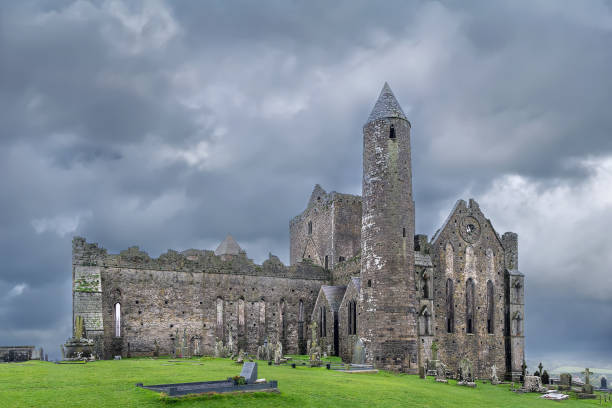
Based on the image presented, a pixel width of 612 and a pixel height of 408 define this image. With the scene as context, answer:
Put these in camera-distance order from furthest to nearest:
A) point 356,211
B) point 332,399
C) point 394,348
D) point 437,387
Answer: point 356,211, point 394,348, point 437,387, point 332,399

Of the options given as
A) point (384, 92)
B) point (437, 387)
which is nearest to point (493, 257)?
point (384, 92)

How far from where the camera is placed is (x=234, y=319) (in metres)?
46.1

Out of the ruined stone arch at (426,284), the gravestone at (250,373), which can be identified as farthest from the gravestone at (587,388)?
the gravestone at (250,373)

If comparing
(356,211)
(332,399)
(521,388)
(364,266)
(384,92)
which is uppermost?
(384,92)

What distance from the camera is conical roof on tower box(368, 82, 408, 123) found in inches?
1580

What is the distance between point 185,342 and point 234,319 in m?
4.35

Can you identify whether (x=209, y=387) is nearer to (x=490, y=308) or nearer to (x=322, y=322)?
(x=322, y=322)

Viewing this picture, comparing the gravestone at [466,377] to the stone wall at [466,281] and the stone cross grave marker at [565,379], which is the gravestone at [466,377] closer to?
the stone cross grave marker at [565,379]

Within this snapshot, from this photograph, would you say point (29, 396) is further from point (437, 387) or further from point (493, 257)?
point (493, 257)

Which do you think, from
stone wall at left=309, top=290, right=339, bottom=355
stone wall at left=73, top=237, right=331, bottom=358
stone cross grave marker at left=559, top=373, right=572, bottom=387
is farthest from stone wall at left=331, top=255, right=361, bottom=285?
stone cross grave marker at left=559, top=373, right=572, bottom=387

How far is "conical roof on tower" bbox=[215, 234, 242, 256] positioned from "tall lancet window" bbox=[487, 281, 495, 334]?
82.2 ft

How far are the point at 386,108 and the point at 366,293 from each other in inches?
Result: 504

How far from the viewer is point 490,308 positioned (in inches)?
1853

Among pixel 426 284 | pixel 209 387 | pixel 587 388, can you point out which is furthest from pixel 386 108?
pixel 209 387
